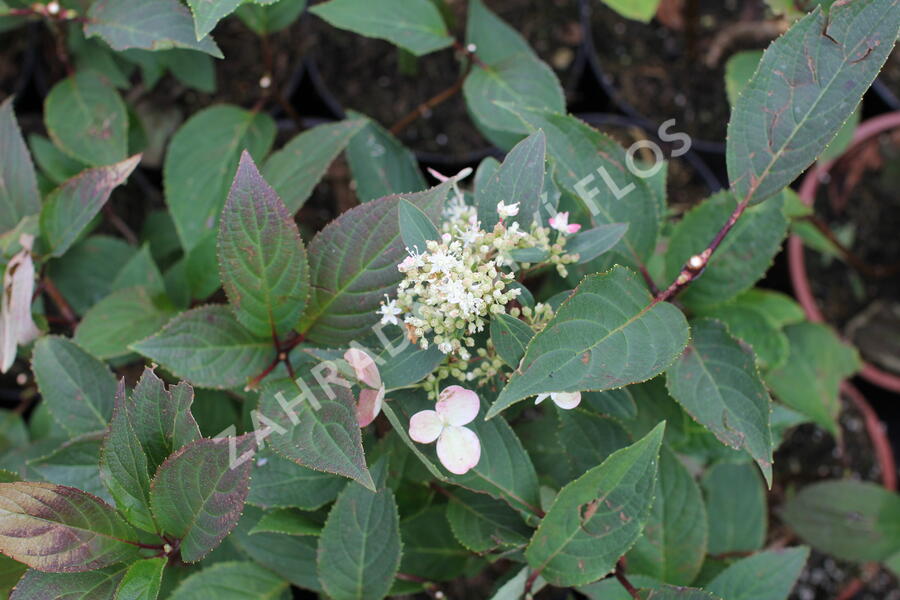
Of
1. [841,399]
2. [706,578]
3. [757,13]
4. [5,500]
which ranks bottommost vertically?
[841,399]

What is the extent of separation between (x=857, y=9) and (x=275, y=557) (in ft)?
2.73

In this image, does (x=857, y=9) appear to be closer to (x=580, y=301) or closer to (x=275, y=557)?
(x=580, y=301)

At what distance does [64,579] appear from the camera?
0.73 metres

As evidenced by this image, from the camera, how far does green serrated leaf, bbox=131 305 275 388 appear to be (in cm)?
77

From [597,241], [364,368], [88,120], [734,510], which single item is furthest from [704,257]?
[88,120]

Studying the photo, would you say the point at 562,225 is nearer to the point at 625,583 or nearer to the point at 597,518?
the point at 597,518

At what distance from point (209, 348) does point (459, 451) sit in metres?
0.28

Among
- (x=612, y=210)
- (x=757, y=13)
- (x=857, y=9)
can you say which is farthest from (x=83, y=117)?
(x=757, y=13)

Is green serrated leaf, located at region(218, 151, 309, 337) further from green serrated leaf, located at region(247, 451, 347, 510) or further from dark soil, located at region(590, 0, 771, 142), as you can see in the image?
dark soil, located at region(590, 0, 771, 142)

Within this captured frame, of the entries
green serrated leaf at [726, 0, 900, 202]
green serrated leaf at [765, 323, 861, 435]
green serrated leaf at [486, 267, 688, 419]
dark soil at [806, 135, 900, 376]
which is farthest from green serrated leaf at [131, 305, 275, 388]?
dark soil at [806, 135, 900, 376]

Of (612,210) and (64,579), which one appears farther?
(612,210)

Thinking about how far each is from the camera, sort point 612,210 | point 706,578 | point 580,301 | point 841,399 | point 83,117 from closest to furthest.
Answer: point 580,301
point 612,210
point 706,578
point 83,117
point 841,399

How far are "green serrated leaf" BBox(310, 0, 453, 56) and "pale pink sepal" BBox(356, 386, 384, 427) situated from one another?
576 millimetres

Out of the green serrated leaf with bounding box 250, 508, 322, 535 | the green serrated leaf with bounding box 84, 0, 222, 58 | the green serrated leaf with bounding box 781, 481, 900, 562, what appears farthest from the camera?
the green serrated leaf with bounding box 781, 481, 900, 562
